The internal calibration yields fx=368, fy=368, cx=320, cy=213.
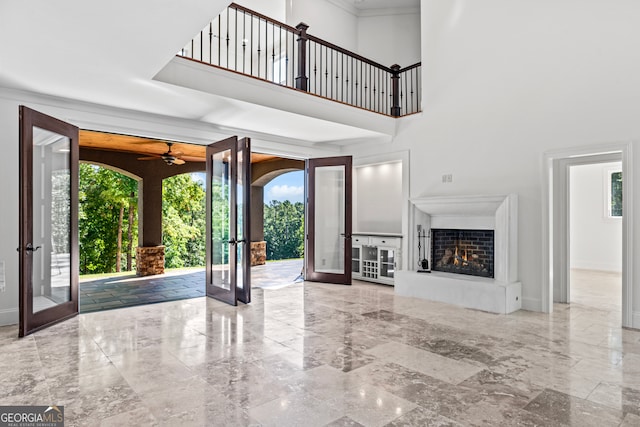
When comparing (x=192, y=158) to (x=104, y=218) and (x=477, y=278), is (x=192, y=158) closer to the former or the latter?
(x=104, y=218)

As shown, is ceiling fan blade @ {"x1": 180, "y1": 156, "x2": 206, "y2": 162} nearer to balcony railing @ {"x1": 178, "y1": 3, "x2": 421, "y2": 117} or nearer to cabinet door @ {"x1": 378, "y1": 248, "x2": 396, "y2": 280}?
balcony railing @ {"x1": 178, "y1": 3, "x2": 421, "y2": 117}

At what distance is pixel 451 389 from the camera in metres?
2.75

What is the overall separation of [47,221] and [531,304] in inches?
253

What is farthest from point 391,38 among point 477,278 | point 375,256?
point 477,278

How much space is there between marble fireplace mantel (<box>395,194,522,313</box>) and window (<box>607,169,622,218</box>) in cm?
555

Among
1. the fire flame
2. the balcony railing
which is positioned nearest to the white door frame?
the fire flame

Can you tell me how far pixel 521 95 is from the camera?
518cm

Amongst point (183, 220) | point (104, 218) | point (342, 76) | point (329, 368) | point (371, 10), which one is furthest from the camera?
point (183, 220)

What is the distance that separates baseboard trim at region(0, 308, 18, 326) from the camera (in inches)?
172

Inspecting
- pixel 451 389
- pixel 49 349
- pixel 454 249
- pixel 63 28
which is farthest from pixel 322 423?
pixel 454 249

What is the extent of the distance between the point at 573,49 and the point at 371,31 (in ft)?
15.8

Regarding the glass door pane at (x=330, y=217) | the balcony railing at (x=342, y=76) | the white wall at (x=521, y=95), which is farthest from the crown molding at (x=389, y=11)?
the glass door pane at (x=330, y=217)

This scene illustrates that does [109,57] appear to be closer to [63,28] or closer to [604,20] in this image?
[63,28]

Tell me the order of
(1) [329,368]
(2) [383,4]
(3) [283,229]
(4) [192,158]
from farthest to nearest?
(3) [283,229], (4) [192,158], (2) [383,4], (1) [329,368]
